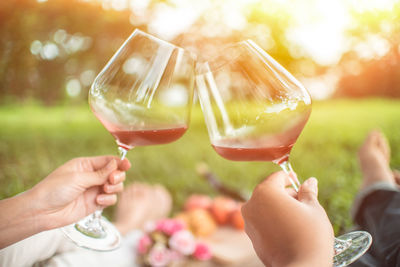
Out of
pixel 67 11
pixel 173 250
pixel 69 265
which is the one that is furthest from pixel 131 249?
pixel 67 11

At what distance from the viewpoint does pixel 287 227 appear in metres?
0.79

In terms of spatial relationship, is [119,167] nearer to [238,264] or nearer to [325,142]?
[238,264]

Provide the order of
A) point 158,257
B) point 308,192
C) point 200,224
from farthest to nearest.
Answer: point 200,224, point 158,257, point 308,192

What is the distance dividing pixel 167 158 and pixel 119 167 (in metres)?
2.26

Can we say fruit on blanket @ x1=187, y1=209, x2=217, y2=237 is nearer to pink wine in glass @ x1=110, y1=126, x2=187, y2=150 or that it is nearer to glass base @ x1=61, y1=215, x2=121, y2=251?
glass base @ x1=61, y1=215, x2=121, y2=251

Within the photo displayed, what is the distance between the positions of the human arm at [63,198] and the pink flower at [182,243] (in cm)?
59

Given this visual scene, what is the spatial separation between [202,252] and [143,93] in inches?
39.6

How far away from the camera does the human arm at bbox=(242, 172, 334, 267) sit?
75cm

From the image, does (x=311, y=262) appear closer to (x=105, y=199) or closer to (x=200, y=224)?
(x=105, y=199)

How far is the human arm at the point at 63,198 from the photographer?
1.15 m

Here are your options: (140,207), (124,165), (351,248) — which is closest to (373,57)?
(140,207)

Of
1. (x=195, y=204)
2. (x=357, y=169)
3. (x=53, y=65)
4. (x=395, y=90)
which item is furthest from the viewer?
→ (x=395, y=90)

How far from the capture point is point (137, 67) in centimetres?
118

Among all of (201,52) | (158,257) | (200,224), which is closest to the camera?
(158,257)
